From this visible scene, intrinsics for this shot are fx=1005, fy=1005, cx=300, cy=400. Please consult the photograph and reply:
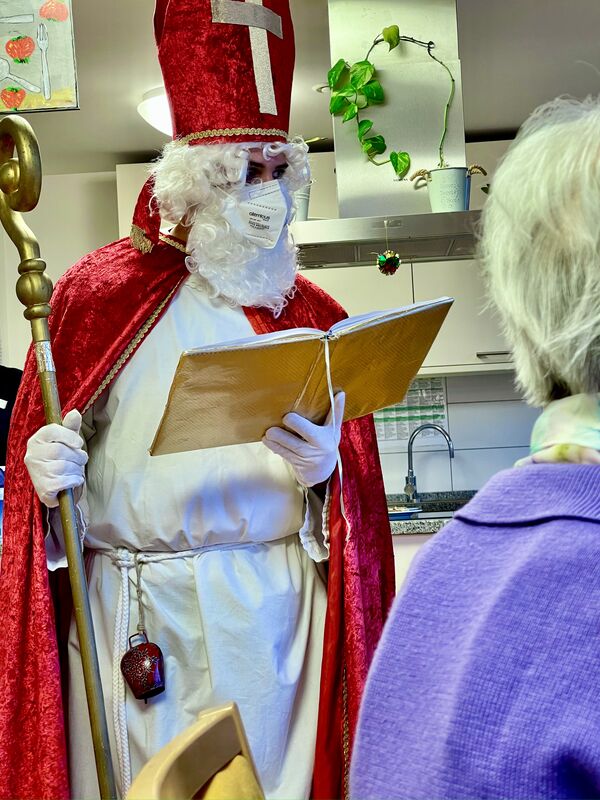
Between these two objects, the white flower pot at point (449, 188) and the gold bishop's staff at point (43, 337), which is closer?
the gold bishop's staff at point (43, 337)

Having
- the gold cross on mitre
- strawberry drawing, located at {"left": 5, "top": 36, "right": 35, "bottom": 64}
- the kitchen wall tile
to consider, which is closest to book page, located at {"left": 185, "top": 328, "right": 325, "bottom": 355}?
strawberry drawing, located at {"left": 5, "top": 36, "right": 35, "bottom": 64}

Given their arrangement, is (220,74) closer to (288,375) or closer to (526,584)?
(288,375)

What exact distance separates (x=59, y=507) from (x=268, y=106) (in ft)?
2.89

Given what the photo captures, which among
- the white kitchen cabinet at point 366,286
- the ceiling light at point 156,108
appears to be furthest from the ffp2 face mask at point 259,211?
the white kitchen cabinet at point 366,286

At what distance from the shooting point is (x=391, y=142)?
3.06m

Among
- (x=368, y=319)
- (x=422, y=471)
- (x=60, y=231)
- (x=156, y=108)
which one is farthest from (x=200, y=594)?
(x=60, y=231)

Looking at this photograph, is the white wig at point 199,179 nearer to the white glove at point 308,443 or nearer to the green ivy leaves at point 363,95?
the white glove at point 308,443

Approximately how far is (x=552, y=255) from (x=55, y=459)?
1.11 meters

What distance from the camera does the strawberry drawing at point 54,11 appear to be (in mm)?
1604

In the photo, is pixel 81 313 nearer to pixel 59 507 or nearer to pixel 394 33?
pixel 59 507

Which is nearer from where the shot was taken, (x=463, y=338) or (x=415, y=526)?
(x=415, y=526)

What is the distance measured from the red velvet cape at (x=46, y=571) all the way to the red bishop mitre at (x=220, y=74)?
0.13 metres

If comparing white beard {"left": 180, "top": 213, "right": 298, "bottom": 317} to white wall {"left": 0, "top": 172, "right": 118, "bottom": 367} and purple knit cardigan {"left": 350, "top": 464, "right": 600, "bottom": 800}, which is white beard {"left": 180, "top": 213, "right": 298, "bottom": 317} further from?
white wall {"left": 0, "top": 172, "right": 118, "bottom": 367}

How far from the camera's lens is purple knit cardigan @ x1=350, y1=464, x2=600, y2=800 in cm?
63
